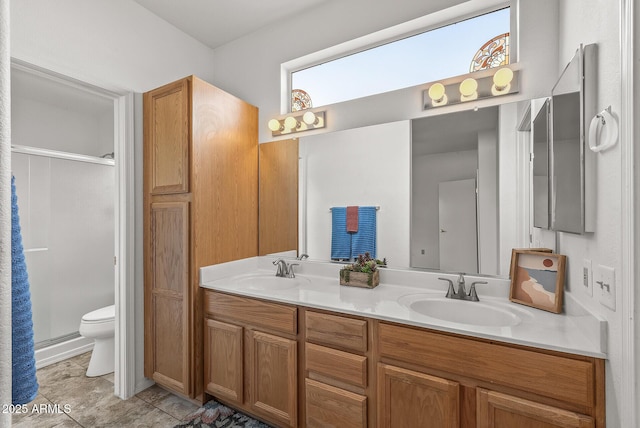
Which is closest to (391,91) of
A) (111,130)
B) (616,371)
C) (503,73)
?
(503,73)

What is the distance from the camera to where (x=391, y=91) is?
197cm

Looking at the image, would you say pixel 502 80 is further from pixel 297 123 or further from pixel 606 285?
pixel 297 123

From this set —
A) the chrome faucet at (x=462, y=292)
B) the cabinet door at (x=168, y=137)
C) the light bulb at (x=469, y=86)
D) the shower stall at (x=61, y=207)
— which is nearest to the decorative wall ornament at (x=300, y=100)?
the cabinet door at (x=168, y=137)

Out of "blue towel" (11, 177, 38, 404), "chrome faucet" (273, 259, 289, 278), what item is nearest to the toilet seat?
"chrome faucet" (273, 259, 289, 278)

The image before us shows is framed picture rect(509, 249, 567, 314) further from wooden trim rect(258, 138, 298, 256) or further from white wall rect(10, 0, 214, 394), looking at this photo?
white wall rect(10, 0, 214, 394)

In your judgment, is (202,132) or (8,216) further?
(202,132)

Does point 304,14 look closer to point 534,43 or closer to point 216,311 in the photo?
point 534,43

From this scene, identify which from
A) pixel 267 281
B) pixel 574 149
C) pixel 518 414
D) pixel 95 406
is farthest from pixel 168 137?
pixel 518 414

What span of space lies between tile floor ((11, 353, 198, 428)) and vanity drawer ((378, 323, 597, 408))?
151 cm

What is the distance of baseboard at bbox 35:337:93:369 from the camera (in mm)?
2537

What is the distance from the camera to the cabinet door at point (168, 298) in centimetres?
195

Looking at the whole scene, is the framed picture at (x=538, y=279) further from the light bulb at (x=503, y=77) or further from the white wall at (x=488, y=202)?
the light bulb at (x=503, y=77)

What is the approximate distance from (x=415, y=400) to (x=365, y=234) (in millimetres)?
989

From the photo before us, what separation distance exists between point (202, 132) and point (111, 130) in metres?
2.33
